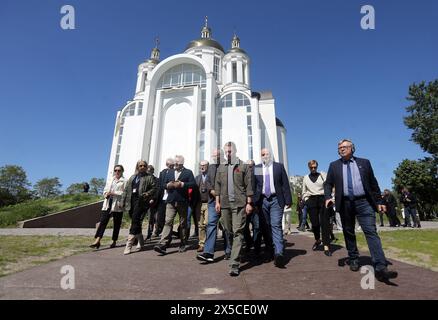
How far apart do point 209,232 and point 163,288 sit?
4.91 feet

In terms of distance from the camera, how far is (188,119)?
1073 inches

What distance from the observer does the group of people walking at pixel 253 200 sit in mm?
3514

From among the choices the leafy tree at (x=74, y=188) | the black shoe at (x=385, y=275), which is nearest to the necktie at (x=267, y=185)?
the black shoe at (x=385, y=275)

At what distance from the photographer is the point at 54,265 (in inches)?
145

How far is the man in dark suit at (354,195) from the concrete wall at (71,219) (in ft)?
49.4

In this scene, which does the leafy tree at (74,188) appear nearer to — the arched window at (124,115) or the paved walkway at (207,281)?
the arched window at (124,115)

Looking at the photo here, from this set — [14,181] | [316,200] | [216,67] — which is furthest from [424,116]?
[14,181]

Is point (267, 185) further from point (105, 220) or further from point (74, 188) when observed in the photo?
point (74, 188)

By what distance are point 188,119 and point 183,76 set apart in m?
6.37

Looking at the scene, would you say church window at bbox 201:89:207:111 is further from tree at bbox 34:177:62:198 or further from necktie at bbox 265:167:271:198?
tree at bbox 34:177:62:198

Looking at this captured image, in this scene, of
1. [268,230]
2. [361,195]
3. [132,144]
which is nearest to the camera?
[361,195]

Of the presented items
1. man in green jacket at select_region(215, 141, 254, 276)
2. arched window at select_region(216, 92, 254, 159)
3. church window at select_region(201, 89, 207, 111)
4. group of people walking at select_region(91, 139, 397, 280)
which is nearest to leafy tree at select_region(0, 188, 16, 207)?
church window at select_region(201, 89, 207, 111)
